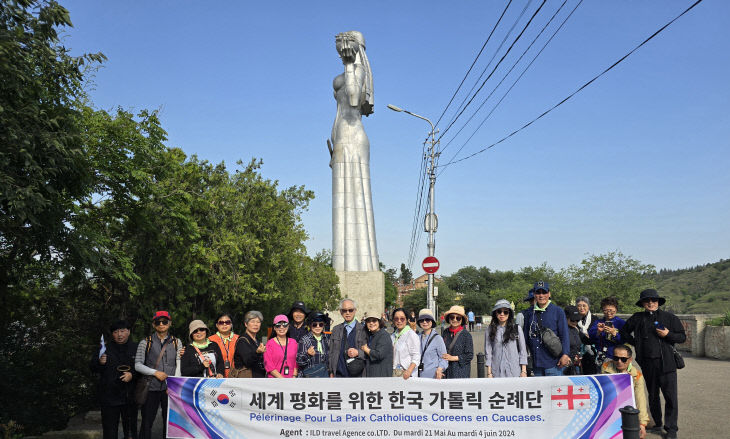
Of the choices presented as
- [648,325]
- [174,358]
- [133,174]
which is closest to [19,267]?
[133,174]

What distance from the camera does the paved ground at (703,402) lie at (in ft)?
25.4

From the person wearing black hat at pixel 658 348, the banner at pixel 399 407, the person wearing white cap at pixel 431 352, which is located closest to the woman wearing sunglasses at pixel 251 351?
the banner at pixel 399 407

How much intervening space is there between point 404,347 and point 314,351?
3.82 feet

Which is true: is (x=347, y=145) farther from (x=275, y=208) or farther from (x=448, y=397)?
(x=448, y=397)

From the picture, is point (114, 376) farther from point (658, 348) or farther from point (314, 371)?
point (658, 348)

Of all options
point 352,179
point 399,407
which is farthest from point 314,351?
point 352,179

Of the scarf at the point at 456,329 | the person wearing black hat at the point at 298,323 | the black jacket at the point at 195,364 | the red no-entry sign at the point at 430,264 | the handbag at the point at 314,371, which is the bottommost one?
the handbag at the point at 314,371

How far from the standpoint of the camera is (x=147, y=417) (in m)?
6.69

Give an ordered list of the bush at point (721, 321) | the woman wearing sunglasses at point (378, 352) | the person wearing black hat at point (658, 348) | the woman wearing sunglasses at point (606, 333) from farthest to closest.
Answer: the bush at point (721, 321) < the woman wearing sunglasses at point (606, 333) < the person wearing black hat at point (658, 348) < the woman wearing sunglasses at point (378, 352)

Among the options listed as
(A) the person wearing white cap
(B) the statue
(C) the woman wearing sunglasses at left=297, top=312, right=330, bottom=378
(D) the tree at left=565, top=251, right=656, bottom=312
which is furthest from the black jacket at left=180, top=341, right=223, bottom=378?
(D) the tree at left=565, top=251, right=656, bottom=312

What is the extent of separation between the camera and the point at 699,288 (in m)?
94.9

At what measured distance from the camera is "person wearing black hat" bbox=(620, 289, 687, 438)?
736cm

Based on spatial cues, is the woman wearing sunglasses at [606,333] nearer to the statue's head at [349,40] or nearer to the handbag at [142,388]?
the handbag at [142,388]

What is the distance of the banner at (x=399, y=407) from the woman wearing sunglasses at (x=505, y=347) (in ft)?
2.53
